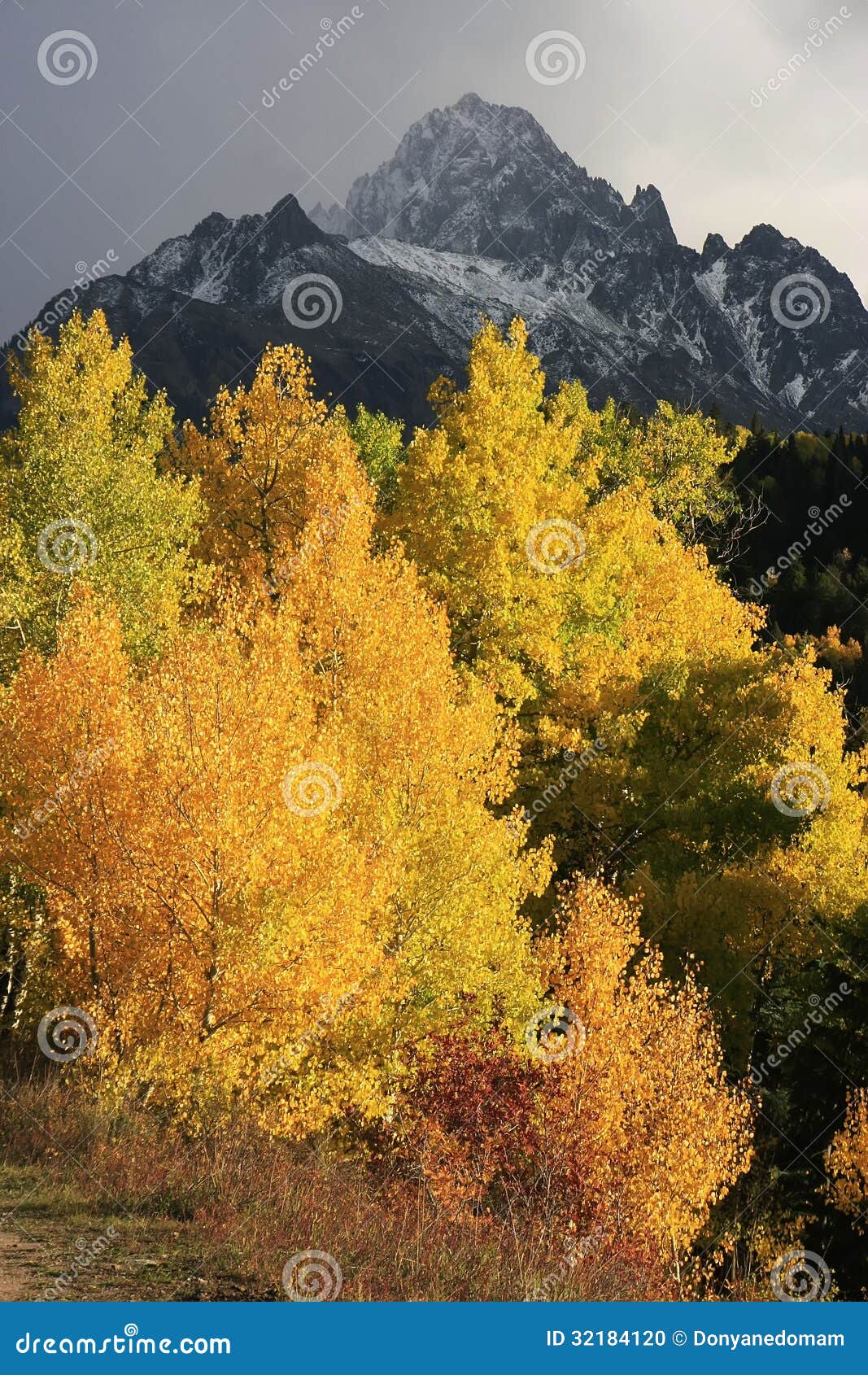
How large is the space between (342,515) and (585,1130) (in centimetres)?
1627

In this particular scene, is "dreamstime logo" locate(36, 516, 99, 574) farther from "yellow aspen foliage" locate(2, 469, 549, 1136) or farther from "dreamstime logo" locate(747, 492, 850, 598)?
"dreamstime logo" locate(747, 492, 850, 598)

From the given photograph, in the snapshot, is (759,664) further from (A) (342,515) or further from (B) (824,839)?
(A) (342,515)

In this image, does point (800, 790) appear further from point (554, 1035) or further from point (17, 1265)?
point (17, 1265)

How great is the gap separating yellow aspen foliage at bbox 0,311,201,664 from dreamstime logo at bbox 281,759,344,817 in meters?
8.70

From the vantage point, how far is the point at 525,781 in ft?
96.6

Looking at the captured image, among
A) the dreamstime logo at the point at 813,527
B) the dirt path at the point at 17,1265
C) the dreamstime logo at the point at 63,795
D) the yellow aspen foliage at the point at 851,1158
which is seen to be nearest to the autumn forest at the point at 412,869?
the dreamstime logo at the point at 63,795

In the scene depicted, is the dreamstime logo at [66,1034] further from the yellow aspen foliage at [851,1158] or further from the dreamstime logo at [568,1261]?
the yellow aspen foliage at [851,1158]

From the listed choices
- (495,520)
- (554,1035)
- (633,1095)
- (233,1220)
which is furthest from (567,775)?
(233,1220)

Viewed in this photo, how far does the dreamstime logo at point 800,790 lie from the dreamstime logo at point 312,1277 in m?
21.5

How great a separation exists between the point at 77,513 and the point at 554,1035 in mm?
17712

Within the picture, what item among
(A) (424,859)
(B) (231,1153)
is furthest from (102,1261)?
(A) (424,859)

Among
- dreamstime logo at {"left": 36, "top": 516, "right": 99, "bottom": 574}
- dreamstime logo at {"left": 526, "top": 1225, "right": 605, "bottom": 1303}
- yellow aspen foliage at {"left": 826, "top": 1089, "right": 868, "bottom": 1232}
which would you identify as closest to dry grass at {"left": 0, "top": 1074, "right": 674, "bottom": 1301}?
dreamstime logo at {"left": 526, "top": 1225, "right": 605, "bottom": 1303}

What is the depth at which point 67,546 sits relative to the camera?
26094 mm

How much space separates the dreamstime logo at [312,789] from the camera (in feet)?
59.1
